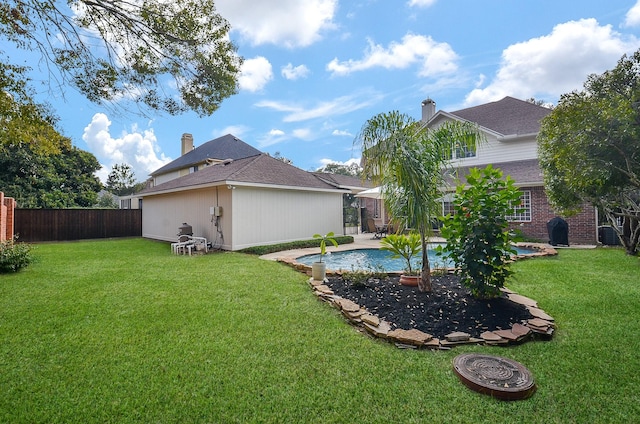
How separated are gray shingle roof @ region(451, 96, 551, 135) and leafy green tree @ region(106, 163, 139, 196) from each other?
117 feet

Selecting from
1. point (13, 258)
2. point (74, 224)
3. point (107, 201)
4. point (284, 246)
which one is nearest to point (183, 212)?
point (284, 246)

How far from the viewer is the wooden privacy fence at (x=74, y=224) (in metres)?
15.0

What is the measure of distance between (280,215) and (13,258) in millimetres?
7860

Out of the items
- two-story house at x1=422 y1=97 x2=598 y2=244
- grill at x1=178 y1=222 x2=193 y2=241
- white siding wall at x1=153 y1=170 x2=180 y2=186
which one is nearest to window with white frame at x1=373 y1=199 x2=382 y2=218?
two-story house at x1=422 y1=97 x2=598 y2=244

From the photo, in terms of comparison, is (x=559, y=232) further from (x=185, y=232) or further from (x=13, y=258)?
(x=13, y=258)

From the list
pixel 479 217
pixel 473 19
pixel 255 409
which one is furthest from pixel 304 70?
pixel 255 409

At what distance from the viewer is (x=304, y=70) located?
11.9 metres

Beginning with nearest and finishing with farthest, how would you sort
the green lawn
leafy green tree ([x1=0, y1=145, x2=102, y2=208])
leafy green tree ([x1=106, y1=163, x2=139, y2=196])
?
the green lawn < leafy green tree ([x1=0, y1=145, x2=102, y2=208]) < leafy green tree ([x1=106, y1=163, x2=139, y2=196])

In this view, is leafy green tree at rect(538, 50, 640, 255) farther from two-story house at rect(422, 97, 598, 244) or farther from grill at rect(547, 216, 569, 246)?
grill at rect(547, 216, 569, 246)

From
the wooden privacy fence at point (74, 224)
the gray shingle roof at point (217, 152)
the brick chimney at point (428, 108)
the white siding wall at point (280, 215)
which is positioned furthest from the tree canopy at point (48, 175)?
the brick chimney at point (428, 108)

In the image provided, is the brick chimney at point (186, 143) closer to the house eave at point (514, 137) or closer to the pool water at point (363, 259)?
the pool water at point (363, 259)

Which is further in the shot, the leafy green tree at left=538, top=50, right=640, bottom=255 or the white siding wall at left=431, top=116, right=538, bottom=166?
the white siding wall at left=431, top=116, right=538, bottom=166

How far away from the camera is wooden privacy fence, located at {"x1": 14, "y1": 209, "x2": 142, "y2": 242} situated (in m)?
15.0

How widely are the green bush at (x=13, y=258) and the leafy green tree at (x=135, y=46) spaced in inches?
177
